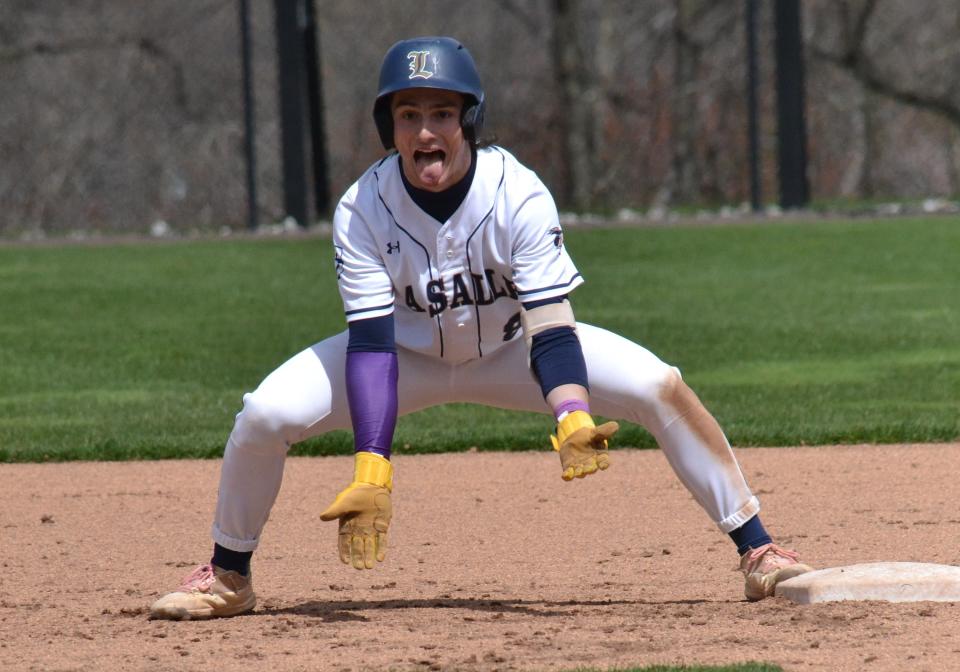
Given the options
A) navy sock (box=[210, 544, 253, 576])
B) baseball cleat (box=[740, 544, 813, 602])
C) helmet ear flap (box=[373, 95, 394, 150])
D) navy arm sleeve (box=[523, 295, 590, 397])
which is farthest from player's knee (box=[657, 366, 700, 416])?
navy sock (box=[210, 544, 253, 576])

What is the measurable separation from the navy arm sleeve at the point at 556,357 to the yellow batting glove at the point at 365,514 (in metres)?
0.48

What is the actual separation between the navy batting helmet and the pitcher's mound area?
153 centimetres

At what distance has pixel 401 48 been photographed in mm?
4422

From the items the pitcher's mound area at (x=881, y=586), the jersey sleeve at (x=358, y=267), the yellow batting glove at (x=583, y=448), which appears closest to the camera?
the yellow batting glove at (x=583, y=448)

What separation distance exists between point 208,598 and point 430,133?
1461mm

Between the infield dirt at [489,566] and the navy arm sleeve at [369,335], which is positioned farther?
the navy arm sleeve at [369,335]

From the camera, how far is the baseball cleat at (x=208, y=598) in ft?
15.4

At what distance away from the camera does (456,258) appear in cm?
445

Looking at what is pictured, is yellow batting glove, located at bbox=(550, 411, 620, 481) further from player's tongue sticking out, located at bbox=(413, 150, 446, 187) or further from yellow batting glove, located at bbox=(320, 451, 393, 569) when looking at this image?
player's tongue sticking out, located at bbox=(413, 150, 446, 187)

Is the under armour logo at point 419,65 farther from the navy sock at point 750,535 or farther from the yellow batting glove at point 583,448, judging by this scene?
the navy sock at point 750,535

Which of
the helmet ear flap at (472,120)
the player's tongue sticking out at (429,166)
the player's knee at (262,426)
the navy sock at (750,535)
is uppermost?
the helmet ear flap at (472,120)

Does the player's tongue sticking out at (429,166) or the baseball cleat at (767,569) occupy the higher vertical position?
the player's tongue sticking out at (429,166)

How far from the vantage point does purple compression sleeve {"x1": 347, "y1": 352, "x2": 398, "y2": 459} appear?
4301 mm

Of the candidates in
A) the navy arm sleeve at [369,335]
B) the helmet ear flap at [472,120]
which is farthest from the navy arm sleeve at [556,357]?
the helmet ear flap at [472,120]
